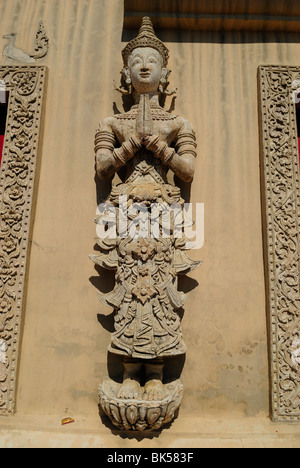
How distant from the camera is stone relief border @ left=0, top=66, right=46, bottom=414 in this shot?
3.46m

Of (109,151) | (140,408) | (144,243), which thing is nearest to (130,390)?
(140,408)

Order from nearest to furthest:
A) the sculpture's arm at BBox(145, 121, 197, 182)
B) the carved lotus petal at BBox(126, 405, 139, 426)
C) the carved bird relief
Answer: the carved lotus petal at BBox(126, 405, 139, 426)
the sculpture's arm at BBox(145, 121, 197, 182)
the carved bird relief

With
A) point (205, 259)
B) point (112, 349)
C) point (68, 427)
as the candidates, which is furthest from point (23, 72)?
point (68, 427)

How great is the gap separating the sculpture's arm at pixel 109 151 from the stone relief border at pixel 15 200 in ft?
2.19

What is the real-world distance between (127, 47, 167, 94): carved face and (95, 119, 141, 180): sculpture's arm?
0.50 m

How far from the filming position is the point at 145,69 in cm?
387

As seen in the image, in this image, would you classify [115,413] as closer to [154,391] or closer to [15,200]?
[154,391]

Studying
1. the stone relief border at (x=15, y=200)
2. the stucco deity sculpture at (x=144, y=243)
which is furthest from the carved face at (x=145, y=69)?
the stone relief border at (x=15, y=200)

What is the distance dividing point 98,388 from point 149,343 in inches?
23.7

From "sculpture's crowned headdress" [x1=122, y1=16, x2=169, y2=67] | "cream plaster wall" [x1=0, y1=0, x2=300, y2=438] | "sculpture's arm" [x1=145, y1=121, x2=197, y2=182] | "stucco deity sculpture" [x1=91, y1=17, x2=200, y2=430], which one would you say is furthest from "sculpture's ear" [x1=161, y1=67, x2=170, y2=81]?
"sculpture's arm" [x1=145, y1=121, x2=197, y2=182]

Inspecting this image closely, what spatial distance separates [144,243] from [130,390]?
1176 mm

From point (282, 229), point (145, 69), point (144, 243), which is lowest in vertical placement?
point (144, 243)

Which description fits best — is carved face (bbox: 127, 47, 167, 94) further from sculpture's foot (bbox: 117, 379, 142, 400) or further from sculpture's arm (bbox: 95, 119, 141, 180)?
sculpture's foot (bbox: 117, 379, 142, 400)

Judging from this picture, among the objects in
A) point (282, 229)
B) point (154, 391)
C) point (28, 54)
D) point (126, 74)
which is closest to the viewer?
point (154, 391)
